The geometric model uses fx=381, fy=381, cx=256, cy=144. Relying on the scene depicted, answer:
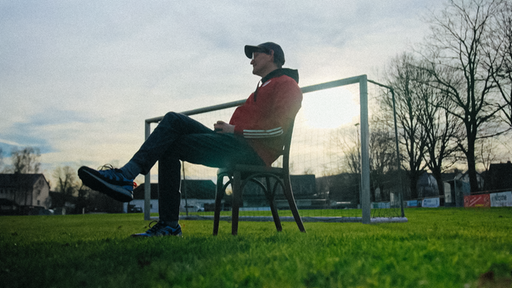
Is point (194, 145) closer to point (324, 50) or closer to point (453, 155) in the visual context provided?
point (324, 50)

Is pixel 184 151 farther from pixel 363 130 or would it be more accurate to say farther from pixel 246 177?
pixel 363 130

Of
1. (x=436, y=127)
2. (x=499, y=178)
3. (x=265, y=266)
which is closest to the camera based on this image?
(x=265, y=266)

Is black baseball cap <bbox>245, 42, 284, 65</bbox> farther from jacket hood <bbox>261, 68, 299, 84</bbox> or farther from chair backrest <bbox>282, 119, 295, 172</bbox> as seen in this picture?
chair backrest <bbox>282, 119, 295, 172</bbox>

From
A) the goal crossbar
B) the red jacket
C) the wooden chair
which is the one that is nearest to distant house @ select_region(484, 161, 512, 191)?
the goal crossbar

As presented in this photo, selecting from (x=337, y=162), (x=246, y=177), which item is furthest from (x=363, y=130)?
(x=246, y=177)

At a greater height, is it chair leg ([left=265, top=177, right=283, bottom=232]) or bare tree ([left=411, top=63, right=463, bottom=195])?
bare tree ([left=411, top=63, right=463, bottom=195])

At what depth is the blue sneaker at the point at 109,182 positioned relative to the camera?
7.57ft

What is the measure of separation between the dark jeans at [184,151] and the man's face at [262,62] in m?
0.75

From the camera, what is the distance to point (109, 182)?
2.37 meters

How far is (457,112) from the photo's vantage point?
82.4 feet

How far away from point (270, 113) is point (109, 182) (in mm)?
1317

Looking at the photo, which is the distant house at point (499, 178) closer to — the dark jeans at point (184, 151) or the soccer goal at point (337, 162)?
the soccer goal at point (337, 162)

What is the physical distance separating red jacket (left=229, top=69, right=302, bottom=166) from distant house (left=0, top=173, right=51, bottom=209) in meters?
57.5

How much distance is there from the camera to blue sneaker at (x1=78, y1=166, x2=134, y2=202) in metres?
2.31
